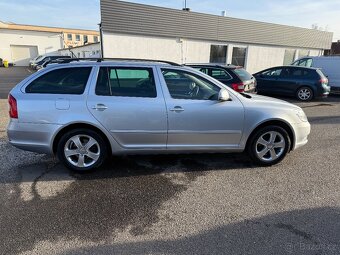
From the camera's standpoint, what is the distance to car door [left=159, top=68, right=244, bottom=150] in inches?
152

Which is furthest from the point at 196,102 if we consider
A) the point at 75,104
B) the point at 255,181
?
the point at 75,104

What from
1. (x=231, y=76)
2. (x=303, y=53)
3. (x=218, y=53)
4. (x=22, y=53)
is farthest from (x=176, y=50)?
(x=22, y=53)

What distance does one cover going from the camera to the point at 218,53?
53.8 ft

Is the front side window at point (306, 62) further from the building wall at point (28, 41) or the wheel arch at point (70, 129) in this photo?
the building wall at point (28, 41)

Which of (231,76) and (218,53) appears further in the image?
(218,53)

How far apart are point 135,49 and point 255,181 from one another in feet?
36.3

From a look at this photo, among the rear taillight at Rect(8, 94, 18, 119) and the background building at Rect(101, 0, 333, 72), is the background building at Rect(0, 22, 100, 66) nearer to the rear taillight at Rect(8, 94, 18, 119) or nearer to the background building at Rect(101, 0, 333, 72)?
the background building at Rect(101, 0, 333, 72)

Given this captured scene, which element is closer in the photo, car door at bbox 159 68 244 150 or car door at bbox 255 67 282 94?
car door at bbox 159 68 244 150

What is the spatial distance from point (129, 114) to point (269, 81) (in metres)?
9.55

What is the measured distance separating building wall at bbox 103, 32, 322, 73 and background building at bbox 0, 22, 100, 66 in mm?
35950

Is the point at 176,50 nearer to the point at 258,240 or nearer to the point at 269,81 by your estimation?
the point at 269,81

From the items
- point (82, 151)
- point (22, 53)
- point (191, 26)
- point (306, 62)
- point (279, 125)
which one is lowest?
point (82, 151)

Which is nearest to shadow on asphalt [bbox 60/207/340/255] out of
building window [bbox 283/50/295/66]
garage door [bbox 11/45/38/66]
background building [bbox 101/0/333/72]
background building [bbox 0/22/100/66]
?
background building [bbox 101/0/333/72]

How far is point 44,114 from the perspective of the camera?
3.66 m
